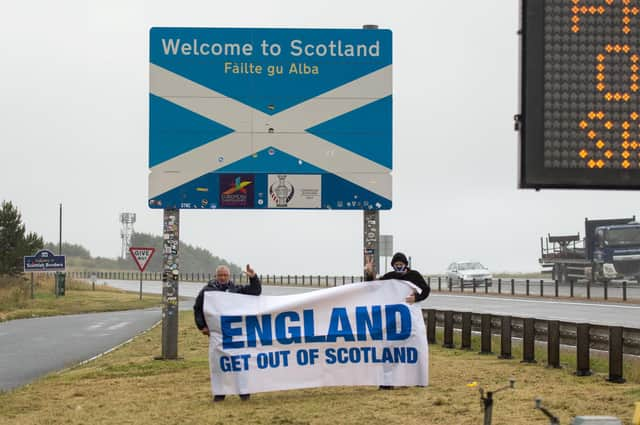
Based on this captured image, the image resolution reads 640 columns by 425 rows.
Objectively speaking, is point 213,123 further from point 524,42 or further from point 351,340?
point 524,42

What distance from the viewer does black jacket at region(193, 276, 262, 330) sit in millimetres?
13094

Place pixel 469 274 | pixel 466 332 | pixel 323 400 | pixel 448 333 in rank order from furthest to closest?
pixel 469 274
pixel 448 333
pixel 466 332
pixel 323 400

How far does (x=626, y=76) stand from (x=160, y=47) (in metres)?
11.6

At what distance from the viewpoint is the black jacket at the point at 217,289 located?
13094 mm

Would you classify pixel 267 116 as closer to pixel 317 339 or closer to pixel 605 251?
pixel 317 339

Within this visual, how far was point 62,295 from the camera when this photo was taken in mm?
62438

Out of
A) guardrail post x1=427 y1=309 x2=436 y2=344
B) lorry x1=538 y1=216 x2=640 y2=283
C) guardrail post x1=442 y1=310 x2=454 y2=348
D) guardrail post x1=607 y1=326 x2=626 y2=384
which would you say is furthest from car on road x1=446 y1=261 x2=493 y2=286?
guardrail post x1=607 y1=326 x2=626 y2=384

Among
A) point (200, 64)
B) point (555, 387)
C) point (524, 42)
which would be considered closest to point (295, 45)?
point (200, 64)

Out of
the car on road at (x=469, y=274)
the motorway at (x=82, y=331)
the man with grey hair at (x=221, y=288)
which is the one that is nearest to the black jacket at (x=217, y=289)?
the man with grey hair at (x=221, y=288)

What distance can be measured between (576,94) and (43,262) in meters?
51.3

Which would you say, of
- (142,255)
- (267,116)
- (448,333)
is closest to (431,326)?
(448,333)

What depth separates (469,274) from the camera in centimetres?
6444

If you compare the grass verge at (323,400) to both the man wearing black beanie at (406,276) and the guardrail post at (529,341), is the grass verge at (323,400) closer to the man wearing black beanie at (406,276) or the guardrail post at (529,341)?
the guardrail post at (529,341)

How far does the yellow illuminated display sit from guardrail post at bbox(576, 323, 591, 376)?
671 centimetres
